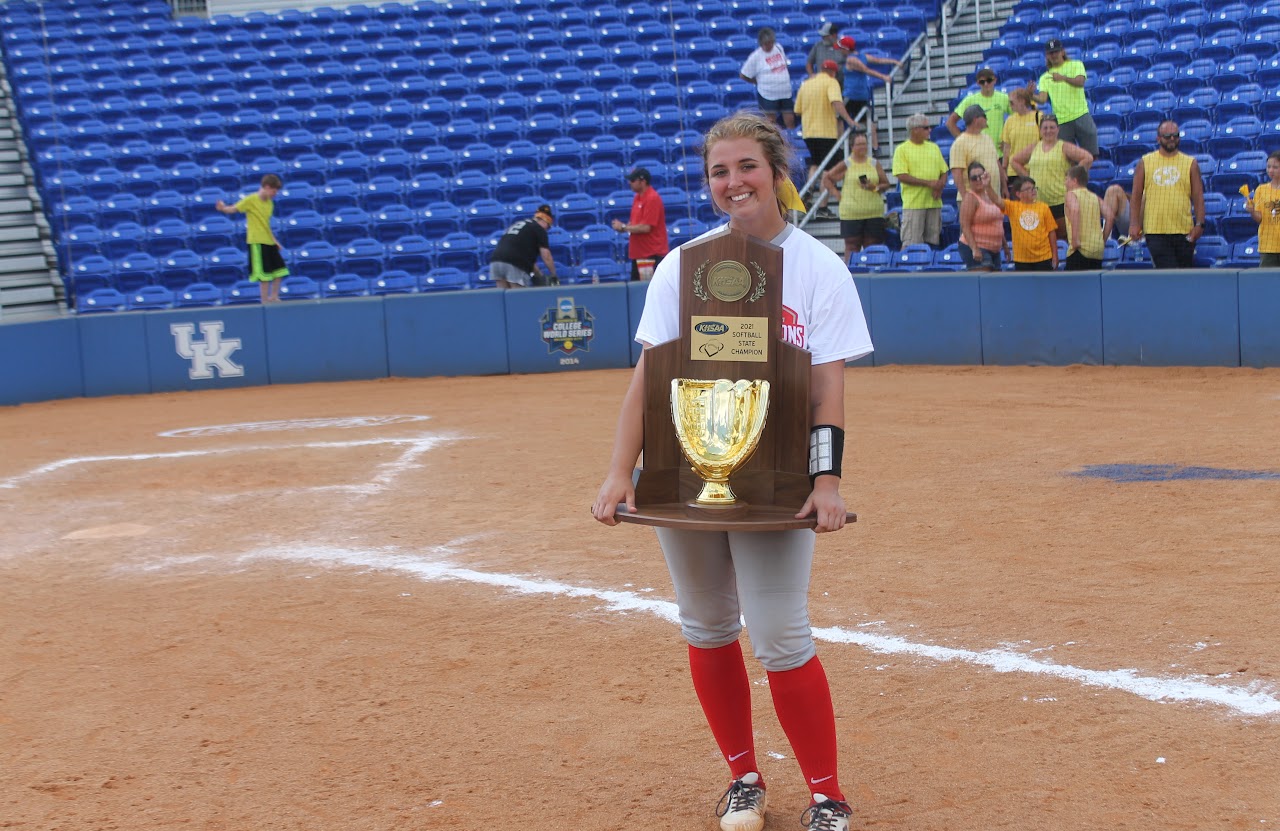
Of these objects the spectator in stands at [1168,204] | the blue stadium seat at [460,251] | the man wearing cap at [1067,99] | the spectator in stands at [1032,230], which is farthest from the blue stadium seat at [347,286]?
the spectator in stands at [1168,204]

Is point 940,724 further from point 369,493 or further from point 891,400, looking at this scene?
point 891,400

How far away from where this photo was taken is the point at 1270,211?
12.4m

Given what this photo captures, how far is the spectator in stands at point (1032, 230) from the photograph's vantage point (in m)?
13.6

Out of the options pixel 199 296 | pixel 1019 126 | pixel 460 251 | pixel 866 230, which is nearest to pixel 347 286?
pixel 460 251

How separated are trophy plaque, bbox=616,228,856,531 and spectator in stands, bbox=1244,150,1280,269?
10566 millimetres

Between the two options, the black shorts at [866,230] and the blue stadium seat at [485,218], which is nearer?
the black shorts at [866,230]

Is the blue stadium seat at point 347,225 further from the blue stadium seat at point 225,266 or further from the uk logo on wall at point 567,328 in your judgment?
the uk logo on wall at point 567,328

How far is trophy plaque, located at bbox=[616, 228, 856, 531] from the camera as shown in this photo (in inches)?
132

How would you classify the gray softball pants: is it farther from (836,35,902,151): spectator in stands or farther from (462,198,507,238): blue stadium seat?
(462,198,507,238): blue stadium seat

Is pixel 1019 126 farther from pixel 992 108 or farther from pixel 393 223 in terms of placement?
pixel 393 223

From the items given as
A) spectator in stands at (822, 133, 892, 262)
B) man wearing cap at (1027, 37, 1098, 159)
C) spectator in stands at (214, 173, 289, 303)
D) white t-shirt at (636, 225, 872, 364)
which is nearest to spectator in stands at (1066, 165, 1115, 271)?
man wearing cap at (1027, 37, 1098, 159)

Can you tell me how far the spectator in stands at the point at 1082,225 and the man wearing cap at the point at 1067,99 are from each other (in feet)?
4.27

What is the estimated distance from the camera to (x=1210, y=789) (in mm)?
3779

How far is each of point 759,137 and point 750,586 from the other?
111 cm
